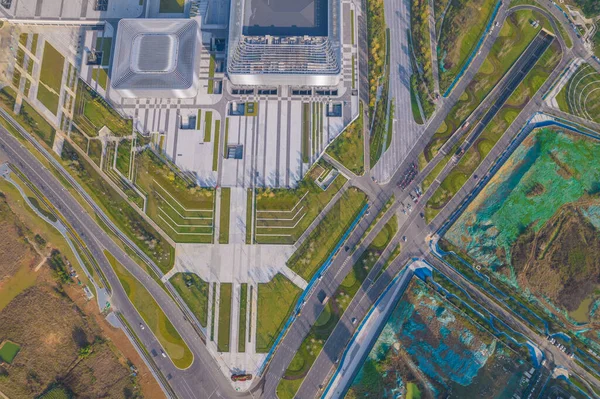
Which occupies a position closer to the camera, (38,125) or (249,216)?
(249,216)

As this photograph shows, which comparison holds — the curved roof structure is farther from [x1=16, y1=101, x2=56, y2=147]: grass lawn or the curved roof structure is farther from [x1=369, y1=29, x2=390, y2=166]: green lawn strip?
[x1=369, y1=29, x2=390, y2=166]: green lawn strip

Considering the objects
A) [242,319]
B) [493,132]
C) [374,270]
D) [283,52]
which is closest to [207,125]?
[283,52]

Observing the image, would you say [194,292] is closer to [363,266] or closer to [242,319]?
[242,319]

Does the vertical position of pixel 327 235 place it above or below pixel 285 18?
below

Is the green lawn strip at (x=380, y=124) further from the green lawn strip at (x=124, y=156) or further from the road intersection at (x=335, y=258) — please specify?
the green lawn strip at (x=124, y=156)

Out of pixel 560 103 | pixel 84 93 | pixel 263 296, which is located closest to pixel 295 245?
pixel 263 296

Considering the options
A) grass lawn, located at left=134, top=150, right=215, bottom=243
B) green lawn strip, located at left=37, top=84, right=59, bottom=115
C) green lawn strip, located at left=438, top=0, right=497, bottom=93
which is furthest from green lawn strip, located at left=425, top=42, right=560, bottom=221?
green lawn strip, located at left=37, top=84, right=59, bottom=115

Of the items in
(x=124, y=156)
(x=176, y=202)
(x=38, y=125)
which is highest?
(x=38, y=125)
